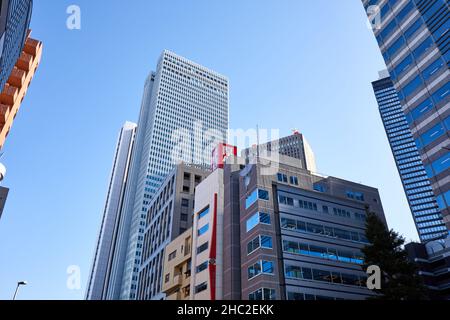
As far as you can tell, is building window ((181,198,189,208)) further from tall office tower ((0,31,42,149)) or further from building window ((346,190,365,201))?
tall office tower ((0,31,42,149))

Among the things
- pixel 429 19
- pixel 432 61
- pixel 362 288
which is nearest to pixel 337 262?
pixel 362 288

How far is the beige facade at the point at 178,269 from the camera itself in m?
64.3

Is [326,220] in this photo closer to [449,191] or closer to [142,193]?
[449,191]

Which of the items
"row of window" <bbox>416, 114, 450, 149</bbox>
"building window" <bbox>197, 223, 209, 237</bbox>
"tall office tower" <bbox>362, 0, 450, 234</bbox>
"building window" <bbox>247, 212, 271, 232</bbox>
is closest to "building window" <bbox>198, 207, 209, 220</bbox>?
"building window" <bbox>197, 223, 209, 237</bbox>

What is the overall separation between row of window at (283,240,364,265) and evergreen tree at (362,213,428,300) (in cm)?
1435

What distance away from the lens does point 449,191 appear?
144 ft

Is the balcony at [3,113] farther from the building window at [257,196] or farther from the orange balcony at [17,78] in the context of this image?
the building window at [257,196]

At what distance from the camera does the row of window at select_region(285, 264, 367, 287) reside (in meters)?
49.1

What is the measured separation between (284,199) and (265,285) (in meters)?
13.5

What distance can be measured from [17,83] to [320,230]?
185 ft

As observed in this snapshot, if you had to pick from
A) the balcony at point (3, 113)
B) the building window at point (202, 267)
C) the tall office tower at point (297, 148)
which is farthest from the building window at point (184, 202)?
the tall office tower at point (297, 148)

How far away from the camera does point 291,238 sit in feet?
170

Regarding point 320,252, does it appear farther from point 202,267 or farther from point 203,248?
point 203,248

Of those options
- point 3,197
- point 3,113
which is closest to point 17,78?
point 3,113
